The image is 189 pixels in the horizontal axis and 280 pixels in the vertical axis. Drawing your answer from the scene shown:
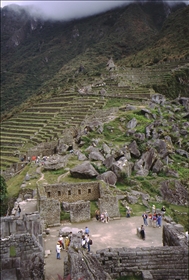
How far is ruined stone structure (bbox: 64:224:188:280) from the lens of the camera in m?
7.58

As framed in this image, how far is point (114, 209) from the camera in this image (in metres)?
17.0

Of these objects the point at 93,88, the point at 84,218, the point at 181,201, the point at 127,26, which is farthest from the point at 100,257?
the point at 127,26

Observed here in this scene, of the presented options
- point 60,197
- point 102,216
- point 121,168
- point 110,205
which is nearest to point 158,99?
point 121,168

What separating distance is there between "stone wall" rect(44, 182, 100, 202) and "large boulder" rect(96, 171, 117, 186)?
2431 millimetres

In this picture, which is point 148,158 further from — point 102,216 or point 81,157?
point 102,216

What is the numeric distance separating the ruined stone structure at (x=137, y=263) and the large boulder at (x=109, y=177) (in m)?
13.0

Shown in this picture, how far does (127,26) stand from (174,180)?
528 feet

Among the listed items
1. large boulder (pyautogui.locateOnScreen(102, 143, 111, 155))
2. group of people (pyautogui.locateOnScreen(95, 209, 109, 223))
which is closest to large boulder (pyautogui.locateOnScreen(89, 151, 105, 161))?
large boulder (pyautogui.locateOnScreen(102, 143, 111, 155))

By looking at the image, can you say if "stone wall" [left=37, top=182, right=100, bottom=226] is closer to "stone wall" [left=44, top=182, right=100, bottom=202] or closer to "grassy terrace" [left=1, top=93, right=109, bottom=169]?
"stone wall" [left=44, top=182, right=100, bottom=202]

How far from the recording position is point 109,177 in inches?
856

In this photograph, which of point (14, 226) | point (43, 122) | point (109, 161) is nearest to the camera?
point (14, 226)

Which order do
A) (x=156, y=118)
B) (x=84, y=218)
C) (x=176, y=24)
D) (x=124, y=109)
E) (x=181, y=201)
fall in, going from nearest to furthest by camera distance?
1. (x=84, y=218)
2. (x=181, y=201)
3. (x=156, y=118)
4. (x=124, y=109)
5. (x=176, y=24)

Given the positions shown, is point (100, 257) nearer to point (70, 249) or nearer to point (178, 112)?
point (70, 249)

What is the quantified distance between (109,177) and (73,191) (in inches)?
163
